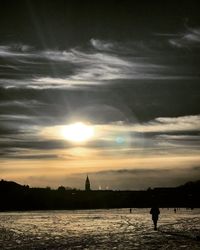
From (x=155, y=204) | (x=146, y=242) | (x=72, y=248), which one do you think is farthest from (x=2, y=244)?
(x=155, y=204)

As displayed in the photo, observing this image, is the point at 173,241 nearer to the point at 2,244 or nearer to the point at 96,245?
the point at 96,245

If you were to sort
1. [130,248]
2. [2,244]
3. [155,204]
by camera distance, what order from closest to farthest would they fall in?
[130,248]
[2,244]
[155,204]

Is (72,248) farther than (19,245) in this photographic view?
No

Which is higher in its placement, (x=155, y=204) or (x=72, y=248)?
(x=155, y=204)

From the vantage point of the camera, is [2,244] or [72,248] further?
[2,244]

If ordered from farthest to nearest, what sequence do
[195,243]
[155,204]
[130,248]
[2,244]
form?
A: [155,204], [2,244], [195,243], [130,248]

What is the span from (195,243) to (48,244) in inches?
423

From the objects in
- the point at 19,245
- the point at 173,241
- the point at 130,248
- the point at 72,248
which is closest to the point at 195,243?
the point at 173,241

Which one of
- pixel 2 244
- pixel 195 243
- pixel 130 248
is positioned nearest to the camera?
pixel 130 248

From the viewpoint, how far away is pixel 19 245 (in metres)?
38.6

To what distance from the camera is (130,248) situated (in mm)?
34000

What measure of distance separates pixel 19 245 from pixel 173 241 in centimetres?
1141

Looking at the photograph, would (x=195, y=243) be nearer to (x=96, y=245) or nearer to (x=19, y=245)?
(x=96, y=245)

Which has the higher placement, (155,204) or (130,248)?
(155,204)
